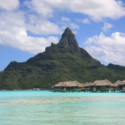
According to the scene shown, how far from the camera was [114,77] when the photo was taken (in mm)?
161750

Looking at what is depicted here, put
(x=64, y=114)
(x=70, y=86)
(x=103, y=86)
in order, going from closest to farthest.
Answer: (x=64, y=114) → (x=103, y=86) → (x=70, y=86)

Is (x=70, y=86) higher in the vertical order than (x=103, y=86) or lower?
lower

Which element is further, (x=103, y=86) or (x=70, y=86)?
(x=70, y=86)

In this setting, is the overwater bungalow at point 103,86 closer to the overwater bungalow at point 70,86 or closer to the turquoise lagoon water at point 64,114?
the overwater bungalow at point 70,86

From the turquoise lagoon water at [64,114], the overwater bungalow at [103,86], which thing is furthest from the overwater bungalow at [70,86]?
the turquoise lagoon water at [64,114]

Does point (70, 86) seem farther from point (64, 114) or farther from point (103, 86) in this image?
point (64, 114)

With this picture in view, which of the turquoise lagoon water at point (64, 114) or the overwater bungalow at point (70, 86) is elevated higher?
the overwater bungalow at point (70, 86)

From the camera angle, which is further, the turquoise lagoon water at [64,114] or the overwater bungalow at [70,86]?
the overwater bungalow at [70,86]

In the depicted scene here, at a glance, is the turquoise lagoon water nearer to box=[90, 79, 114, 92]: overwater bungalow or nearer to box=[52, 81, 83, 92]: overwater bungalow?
box=[90, 79, 114, 92]: overwater bungalow

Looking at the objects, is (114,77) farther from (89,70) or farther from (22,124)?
(22,124)

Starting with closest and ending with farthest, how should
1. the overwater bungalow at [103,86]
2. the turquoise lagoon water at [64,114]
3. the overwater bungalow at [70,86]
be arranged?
the turquoise lagoon water at [64,114]
the overwater bungalow at [103,86]
the overwater bungalow at [70,86]

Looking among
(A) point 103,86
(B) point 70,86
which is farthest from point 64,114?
(B) point 70,86

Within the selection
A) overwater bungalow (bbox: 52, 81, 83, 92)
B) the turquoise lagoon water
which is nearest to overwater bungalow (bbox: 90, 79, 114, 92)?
overwater bungalow (bbox: 52, 81, 83, 92)

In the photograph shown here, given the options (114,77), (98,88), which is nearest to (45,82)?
(114,77)
